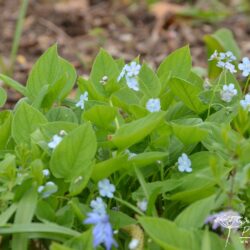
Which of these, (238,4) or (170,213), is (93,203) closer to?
(170,213)

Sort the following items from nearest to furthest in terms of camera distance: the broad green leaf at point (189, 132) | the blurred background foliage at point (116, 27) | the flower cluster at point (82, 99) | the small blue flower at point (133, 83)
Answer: the broad green leaf at point (189, 132), the small blue flower at point (133, 83), the flower cluster at point (82, 99), the blurred background foliage at point (116, 27)

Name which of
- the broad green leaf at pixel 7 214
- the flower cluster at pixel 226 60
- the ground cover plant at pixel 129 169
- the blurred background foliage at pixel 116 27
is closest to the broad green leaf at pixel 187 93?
the ground cover plant at pixel 129 169

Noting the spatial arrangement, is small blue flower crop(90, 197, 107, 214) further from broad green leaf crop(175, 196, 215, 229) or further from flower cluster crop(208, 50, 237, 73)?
flower cluster crop(208, 50, 237, 73)

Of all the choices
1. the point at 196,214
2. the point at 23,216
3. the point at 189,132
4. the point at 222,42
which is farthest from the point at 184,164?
the point at 222,42

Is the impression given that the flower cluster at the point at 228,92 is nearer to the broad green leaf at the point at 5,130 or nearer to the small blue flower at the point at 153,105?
the small blue flower at the point at 153,105

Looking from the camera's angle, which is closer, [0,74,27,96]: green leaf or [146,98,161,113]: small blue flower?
[146,98,161,113]: small blue flower

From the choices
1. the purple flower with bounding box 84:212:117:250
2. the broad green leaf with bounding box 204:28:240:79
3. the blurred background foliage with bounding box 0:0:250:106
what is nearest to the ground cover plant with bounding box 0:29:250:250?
the purple flower with bounding box 84:212:117:250
